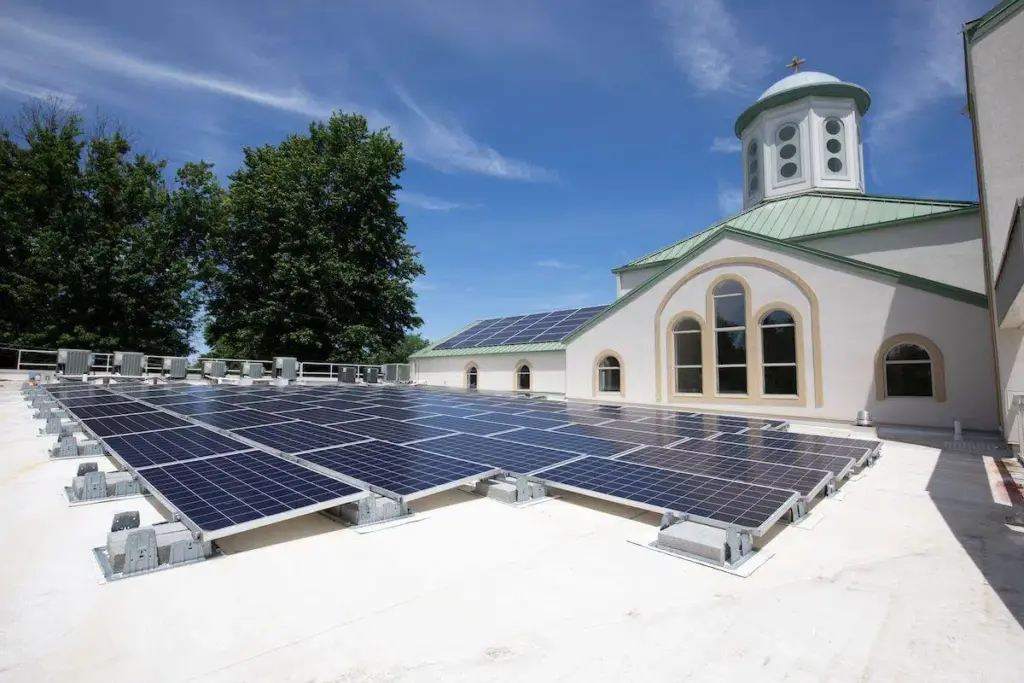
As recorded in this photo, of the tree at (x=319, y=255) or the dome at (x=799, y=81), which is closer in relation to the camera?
the dome at (x=799, y=81)

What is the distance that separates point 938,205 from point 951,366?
8364 millimetres

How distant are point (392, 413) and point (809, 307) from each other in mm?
14490

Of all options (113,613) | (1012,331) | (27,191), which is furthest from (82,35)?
(1012,331)

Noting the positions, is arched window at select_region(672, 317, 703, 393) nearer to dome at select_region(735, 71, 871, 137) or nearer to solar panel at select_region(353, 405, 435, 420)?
solar panel at select_region(353, 405, 435, 420)

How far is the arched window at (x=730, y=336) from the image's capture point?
61.6 ft

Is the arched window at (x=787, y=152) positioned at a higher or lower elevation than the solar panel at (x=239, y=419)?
higher

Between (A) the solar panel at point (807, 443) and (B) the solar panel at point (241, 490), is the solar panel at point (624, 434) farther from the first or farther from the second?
(B) the solar panel at point (241, 490)

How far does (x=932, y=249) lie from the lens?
59.2ft

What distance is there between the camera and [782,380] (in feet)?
58.6

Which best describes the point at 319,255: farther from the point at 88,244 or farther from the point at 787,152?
the point at 787,152

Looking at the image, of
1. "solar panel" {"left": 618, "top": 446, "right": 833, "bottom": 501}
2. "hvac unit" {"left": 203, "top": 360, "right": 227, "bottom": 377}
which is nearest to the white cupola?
"solar panel" {"left": 618, "top": 446, "right": 833, "bottom": 501}

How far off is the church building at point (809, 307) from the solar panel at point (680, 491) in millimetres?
6142

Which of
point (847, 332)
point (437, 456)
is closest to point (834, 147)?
point (847, 332)

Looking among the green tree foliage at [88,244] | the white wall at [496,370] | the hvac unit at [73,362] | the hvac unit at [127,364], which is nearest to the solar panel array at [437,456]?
the white wall at [496,370]
